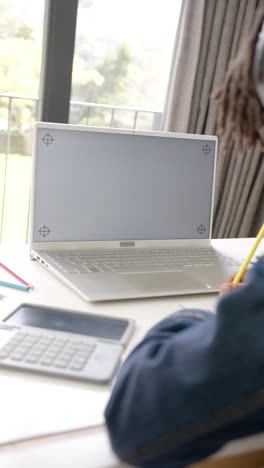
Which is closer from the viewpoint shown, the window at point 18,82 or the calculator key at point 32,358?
the calculator key at point 32,358

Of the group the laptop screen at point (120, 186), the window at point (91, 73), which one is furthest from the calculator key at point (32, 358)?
the window at point (91, 73)

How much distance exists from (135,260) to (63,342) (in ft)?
1.30

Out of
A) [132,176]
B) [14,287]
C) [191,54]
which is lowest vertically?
[14,287]

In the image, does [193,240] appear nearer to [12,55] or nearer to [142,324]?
[142,324]

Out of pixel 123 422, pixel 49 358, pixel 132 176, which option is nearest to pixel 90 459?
pixel 123 422

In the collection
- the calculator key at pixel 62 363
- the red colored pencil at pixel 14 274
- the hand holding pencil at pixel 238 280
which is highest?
the hand holding pencil at pixel 238 280

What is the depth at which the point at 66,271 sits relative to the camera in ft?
3.22

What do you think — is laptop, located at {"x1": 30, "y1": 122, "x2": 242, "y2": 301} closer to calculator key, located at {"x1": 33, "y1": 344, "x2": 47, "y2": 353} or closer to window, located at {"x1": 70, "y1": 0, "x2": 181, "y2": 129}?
calculator key, located at {"x1": 33, "y1": 344, "x2": 47, "y2": 353}

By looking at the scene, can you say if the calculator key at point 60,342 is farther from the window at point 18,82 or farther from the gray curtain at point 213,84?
the window at point 18,82

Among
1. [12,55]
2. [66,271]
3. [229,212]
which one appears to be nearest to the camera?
[66,271]

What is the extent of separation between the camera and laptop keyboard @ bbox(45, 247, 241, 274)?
1.02m

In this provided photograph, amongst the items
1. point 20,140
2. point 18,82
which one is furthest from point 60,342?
point 18,82

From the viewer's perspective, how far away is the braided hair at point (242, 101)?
1.77ft

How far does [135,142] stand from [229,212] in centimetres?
145
